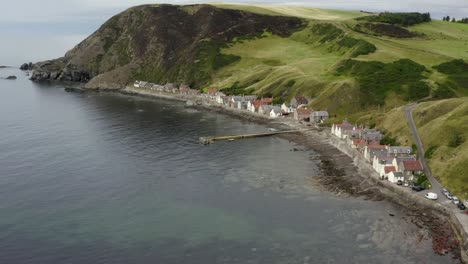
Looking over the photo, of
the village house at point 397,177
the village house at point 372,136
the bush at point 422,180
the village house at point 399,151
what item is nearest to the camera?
the bush at point 422,180

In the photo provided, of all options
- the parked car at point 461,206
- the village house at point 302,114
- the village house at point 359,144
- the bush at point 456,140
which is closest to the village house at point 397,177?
the parked car at point 461,206

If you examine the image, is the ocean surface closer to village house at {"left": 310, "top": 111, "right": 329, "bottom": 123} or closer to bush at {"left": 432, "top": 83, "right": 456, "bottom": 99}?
village house at {"left": 310, "top": 111, "right": 329, "bottom": 123}

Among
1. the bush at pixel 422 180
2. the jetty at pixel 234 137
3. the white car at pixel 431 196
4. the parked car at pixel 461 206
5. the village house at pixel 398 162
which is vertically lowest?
Result: the parked car at pixel 461 206

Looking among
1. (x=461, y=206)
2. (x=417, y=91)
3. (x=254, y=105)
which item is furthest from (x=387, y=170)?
(x=254, y=105)

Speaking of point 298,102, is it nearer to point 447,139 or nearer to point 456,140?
point 447,139

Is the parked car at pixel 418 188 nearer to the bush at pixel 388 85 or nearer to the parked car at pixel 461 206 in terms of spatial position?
the parked car at pixel 461 206

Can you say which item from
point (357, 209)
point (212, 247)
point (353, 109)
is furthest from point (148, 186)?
point (353, 109)

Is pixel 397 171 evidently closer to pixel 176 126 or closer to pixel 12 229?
pixel 12 229

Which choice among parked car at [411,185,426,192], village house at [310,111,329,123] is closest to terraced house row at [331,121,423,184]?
parked car at [411,185,426,192]
